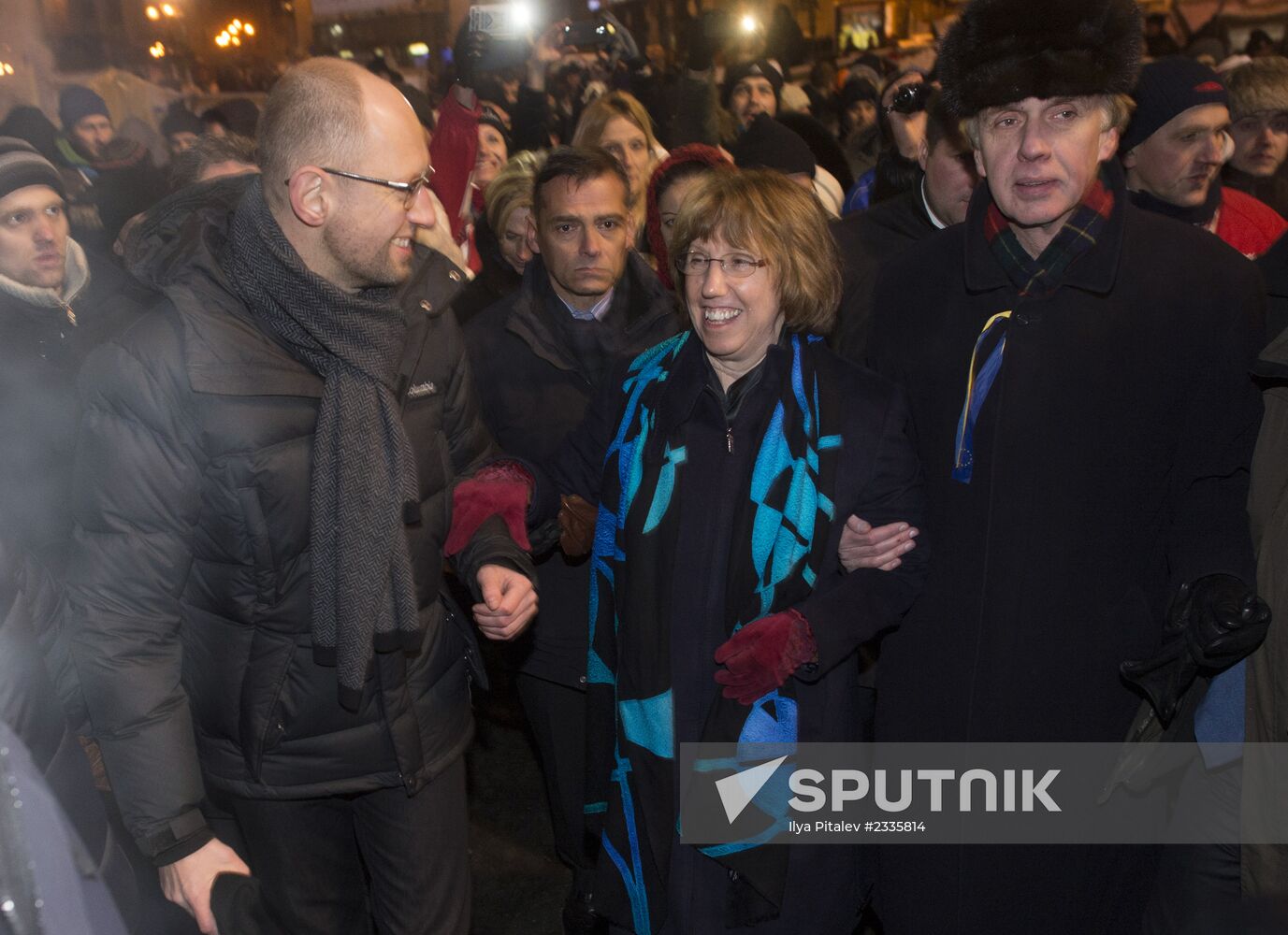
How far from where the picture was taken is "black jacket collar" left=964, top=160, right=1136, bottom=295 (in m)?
2.67

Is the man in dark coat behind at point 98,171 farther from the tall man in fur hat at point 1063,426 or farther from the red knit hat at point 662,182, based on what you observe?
the tall man in fur hat at point 1063,426

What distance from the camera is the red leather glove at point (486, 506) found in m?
2.80

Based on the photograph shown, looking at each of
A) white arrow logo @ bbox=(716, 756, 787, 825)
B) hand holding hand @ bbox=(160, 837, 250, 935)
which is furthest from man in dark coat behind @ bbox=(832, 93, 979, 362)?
hand holding hand @ bbox=(160, 837, 250, 935)

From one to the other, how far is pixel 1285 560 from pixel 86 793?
2.55 metres

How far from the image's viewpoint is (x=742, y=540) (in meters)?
2.67

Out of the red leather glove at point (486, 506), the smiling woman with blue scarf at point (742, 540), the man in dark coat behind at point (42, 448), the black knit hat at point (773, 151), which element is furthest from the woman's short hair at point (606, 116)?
the red leather glove at point (486, 506)

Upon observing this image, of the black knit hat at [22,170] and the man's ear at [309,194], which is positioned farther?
the black knit hat at [22,170]

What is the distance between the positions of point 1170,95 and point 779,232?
2.25 metres

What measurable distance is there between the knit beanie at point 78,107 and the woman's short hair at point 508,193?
5.14m

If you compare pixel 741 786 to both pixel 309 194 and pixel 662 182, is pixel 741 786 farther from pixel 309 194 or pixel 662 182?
pixel 662 182

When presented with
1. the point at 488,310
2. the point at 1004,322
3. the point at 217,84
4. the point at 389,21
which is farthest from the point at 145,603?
the point at 389,21

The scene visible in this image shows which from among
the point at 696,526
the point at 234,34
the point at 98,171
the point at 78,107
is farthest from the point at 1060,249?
the point at 234,34

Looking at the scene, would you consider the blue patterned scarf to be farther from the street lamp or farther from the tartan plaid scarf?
the street lamp

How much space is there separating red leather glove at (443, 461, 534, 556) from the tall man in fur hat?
103 cm
